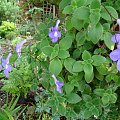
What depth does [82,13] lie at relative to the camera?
1.10 meters

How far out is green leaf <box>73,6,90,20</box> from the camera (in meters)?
1.10

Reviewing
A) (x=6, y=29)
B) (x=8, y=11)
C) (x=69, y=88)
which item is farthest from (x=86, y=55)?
(x=8, y=11)

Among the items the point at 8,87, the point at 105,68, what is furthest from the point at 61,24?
the point at 8,87

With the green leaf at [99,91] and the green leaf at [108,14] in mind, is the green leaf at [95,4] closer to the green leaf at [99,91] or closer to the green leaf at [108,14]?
the green leaf at [108,14]

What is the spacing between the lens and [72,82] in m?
1.27

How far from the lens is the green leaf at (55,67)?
1.17 metres

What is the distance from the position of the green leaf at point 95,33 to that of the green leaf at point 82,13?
0.13 ft

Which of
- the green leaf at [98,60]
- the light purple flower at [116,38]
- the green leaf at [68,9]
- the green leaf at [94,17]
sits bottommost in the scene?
the green leaf at [98,60]

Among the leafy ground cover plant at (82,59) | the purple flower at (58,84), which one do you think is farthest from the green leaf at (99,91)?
the purple flower at (58,84)

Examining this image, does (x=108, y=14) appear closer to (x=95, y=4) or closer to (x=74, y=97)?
(x=95, y=4)

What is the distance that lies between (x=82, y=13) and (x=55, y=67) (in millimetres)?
199

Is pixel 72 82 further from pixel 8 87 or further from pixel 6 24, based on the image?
pixel 6 24

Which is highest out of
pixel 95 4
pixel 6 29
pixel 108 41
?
pixel 95 4

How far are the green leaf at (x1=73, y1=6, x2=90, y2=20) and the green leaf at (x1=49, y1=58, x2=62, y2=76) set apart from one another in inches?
6.8
